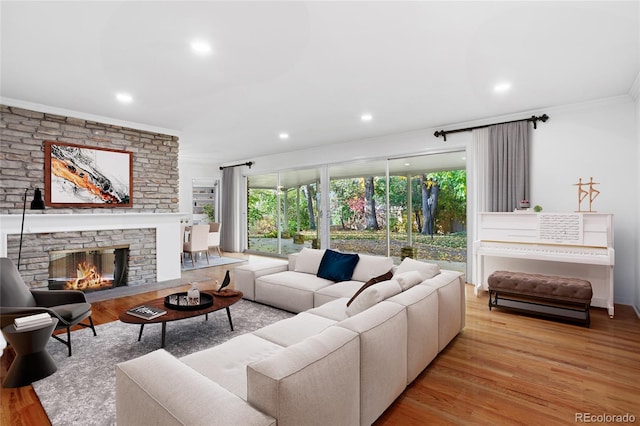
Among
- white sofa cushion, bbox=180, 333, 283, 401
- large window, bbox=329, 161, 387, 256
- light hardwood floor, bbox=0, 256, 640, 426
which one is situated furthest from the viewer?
large window, bbox=329, 161, 387, 256

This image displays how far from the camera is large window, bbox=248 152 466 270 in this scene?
568 cm

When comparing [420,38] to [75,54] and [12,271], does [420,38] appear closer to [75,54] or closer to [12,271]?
[75,54]

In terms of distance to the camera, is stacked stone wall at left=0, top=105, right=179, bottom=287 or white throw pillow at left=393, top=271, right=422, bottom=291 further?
stacked stone wall at left=0, top=105, right=179, bottom=287

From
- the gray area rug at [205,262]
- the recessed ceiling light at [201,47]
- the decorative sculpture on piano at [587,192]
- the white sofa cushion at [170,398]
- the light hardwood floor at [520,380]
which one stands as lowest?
the light hardwood floor at [520,380]

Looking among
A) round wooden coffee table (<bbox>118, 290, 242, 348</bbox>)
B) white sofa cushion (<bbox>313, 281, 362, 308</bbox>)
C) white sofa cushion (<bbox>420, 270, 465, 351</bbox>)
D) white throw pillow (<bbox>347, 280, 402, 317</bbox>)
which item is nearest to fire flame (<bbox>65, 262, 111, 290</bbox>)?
round wooden coffee table (<bbox>118, 290, 242, 348</bbox>)

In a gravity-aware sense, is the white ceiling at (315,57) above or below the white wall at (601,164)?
above

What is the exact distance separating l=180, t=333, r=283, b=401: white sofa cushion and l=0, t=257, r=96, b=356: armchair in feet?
5.08

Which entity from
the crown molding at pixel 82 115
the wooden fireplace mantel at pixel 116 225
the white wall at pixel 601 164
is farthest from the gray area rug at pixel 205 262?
the white wall at pixel 601 164

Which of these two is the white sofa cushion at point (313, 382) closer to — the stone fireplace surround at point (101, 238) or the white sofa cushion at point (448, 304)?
the white sofa cushion at point (448, 304)

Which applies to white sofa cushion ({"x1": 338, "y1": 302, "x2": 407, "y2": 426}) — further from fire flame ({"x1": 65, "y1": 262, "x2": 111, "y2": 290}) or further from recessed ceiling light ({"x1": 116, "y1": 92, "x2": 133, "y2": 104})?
fire flame ({"x1": 65, "y1": 262, "x2": 111, "y2": 290})

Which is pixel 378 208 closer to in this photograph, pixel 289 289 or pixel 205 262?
pixel 289 289

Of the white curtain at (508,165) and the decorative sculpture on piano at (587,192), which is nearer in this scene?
the decorative sculpture on piano at (587,192)

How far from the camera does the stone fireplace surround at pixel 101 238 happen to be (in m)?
4.14

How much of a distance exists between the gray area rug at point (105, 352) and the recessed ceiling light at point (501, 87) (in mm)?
3505
